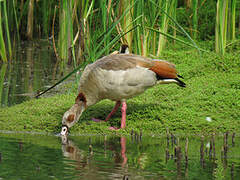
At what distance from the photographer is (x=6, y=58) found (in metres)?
11.9

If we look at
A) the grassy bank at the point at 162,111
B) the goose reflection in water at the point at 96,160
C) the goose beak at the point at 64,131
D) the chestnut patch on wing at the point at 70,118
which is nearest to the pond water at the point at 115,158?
the goose reflection in water at the point at 96,160

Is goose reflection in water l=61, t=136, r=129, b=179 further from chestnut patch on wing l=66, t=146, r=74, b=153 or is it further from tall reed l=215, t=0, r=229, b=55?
tall reed l=215, t=0, r=229, b=55

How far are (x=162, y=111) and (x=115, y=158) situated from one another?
7.15 feet

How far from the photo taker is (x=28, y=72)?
11227 millimetres

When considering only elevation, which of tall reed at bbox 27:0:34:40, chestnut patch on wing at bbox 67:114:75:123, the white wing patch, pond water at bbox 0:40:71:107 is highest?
tall reed at bbox 27:0:34:40

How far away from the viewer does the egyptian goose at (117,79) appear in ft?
20.9

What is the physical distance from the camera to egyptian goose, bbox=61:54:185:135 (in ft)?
20.9

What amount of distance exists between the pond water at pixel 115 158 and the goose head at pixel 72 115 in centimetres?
20

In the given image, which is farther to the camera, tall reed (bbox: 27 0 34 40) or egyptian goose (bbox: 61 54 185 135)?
tall reed (bbox: 27 0 34 40)

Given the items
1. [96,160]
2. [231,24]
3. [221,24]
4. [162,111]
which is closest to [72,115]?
[162,111]

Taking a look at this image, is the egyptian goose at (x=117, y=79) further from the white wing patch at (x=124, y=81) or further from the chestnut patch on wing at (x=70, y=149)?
the chestnut patch on wing at (x=70, y=149)

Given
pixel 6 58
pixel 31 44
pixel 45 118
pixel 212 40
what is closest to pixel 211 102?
pixel 45 118

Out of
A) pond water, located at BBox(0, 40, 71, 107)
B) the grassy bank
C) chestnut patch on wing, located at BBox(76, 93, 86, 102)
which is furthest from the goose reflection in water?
pond water, located at BBox(0, 40, 71, 107)

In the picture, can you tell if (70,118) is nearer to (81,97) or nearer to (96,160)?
(81,97)
